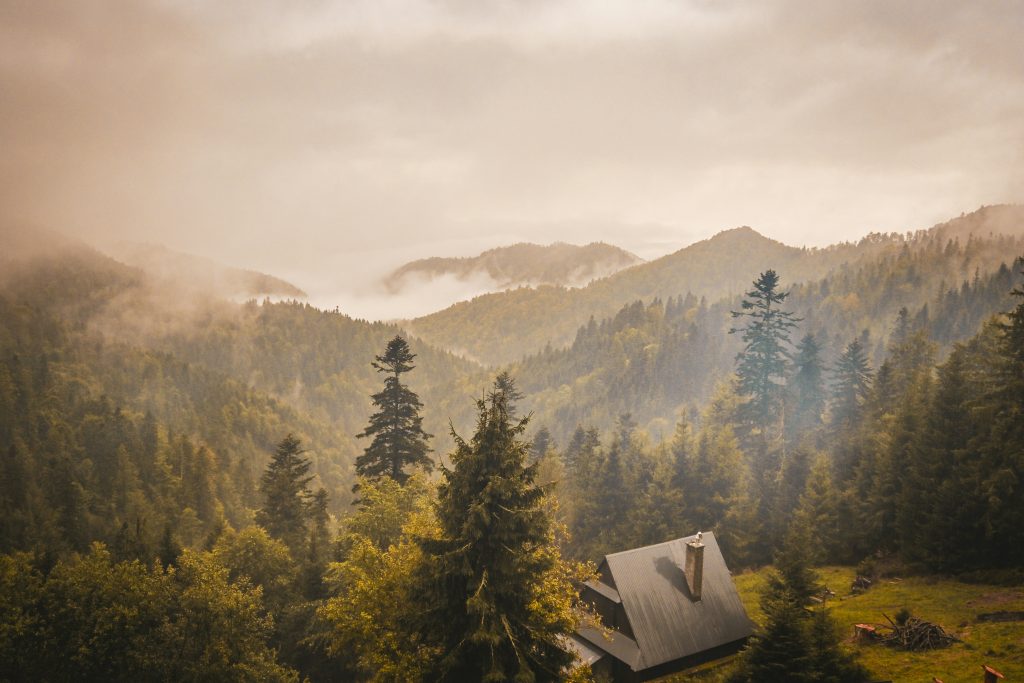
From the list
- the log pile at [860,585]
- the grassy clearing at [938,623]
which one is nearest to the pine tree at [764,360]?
the grassy clearing at [938,623]

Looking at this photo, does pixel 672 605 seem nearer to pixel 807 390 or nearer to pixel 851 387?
pixel 807 390

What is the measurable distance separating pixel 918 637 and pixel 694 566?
10.9 meters

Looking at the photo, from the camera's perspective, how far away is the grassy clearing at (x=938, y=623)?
23.7 metres

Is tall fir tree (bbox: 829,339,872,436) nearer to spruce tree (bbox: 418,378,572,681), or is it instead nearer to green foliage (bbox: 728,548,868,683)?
green foliage (bbox: 728,548,868,683)

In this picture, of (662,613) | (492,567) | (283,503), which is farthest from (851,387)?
(283,503)

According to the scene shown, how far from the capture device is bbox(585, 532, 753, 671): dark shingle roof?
3219cm

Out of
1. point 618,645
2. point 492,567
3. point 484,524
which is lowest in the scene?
point 618,645

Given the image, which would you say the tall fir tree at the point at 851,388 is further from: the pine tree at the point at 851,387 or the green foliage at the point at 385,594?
the green foliage at the point at 385,594

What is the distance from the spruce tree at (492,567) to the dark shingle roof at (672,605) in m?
14.1

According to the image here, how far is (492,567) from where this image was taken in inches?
754

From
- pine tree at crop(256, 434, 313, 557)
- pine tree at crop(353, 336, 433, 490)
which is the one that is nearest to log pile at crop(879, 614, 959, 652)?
pine tree at crop(353, 336, 433, 490)

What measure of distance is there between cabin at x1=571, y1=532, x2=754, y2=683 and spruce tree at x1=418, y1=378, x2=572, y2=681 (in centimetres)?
1372

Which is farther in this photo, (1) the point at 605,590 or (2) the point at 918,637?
(1) the point at 605,590

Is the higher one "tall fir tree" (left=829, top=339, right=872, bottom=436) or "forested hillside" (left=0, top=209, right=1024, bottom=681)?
"tall fir tree" (left=829, top=339, right=872, bottom=436)
